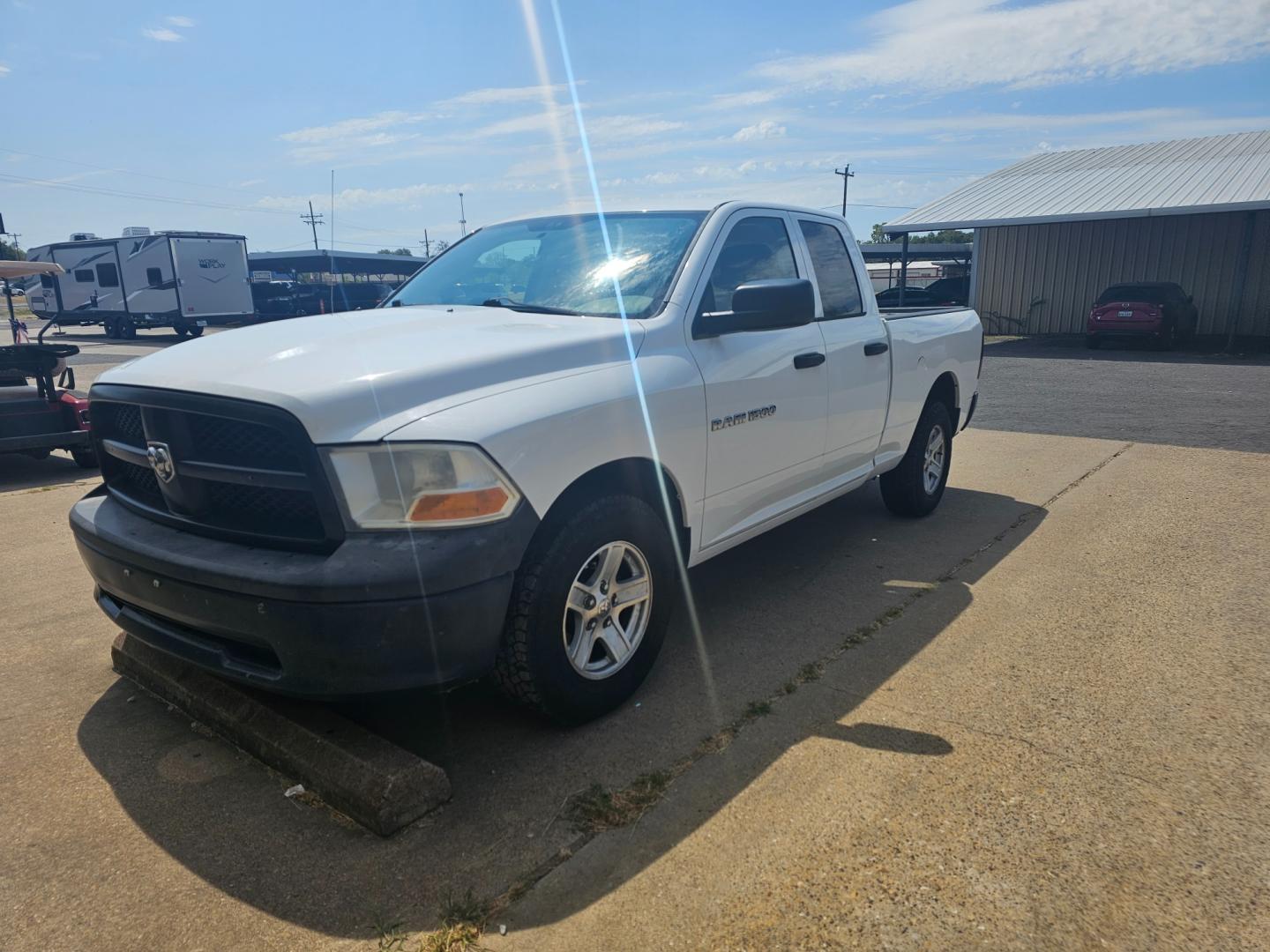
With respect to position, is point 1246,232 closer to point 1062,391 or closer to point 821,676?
point 1062,391

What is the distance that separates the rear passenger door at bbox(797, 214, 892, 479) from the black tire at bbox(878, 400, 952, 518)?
0.68 m

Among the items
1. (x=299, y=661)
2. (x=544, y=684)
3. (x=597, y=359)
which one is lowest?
(x=544, y=684)

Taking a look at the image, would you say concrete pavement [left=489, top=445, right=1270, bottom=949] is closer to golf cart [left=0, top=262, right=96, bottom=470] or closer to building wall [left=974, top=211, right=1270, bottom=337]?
golf cart [left=0, top=262, right=96, bottom=470]

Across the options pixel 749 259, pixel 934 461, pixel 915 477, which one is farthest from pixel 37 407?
pixel 934 461

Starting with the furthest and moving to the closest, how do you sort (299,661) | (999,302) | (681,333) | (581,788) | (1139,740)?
(999,302) → (681,333) → (1139,740) → (581,788) → (299,661)

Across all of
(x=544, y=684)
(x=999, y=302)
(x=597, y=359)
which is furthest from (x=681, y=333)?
(x=999, y=302)

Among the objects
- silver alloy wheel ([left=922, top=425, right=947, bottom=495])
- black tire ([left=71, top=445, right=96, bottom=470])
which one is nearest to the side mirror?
silver alloy wheel ([left=922, top=425, right=947, bottom=495])

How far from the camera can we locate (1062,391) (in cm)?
1327

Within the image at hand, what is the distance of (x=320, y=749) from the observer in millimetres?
2855

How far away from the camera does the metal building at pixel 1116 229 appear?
2091 centimetres

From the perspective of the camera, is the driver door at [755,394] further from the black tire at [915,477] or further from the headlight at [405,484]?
the black tire at [915,477]

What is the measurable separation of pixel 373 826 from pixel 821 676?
1.88m

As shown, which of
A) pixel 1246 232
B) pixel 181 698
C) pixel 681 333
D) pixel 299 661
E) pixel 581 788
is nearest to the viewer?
pixel 299 661

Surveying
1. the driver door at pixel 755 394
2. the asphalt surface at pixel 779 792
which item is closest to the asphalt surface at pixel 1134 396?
the asphalt surface at pixel 779 792
